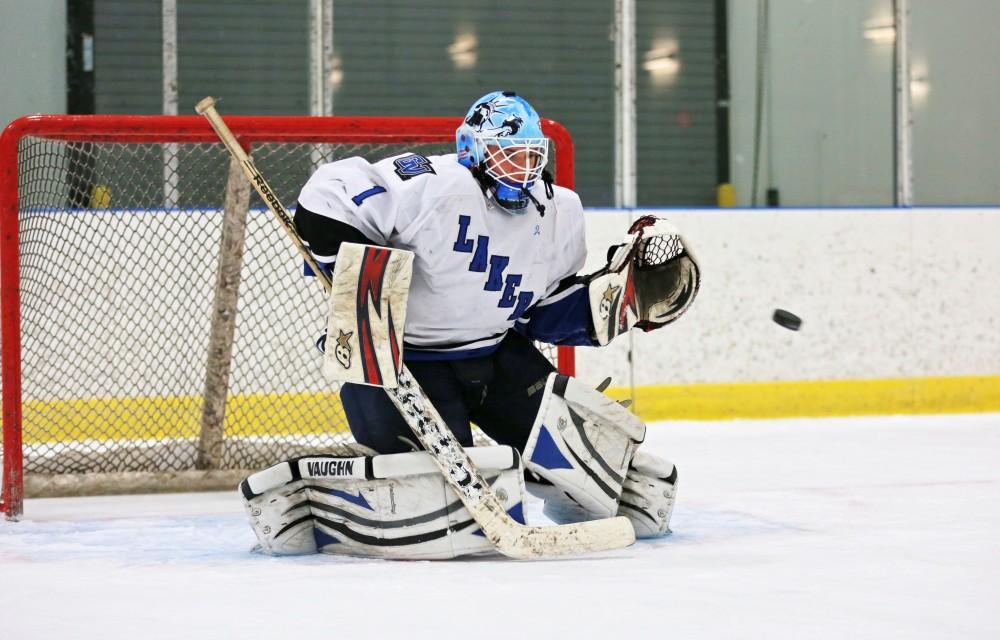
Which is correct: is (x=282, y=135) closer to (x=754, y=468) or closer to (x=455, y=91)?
(x=754, y=468)

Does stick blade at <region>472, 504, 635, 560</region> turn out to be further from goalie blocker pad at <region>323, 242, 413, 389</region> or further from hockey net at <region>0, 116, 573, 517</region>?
hockey net at <region>0, 116, 573, 517</region>

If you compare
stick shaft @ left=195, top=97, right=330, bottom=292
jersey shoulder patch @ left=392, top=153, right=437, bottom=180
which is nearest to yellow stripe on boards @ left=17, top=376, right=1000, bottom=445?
stick shaft @ left=195, top=97, right=330, bottom=292

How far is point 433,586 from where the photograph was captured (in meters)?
2.12

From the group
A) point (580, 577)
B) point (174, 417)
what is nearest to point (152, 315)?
point (174, 417)

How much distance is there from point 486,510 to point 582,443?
31 centimetres

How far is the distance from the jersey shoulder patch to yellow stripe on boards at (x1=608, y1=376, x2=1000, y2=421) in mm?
2480

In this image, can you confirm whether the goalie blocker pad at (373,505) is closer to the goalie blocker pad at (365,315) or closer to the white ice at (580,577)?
the white ice at (580,577)

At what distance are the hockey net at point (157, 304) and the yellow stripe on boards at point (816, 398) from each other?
1411mm

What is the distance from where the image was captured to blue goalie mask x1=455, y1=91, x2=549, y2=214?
2.56 metres

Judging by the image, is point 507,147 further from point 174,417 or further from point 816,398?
point 816,398

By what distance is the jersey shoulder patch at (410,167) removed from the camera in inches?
100

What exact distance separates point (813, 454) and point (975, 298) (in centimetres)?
167

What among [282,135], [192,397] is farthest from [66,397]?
[282,135]

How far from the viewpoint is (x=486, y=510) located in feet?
8.00
